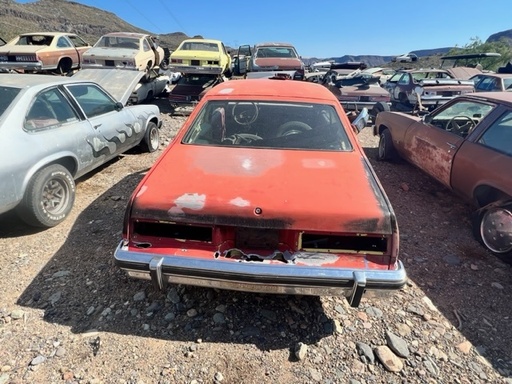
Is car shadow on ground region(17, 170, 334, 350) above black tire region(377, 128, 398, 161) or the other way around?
the other way around

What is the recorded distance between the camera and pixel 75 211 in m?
4.05

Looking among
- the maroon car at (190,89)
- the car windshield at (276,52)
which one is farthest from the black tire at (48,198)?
the car windshield at (276,52)

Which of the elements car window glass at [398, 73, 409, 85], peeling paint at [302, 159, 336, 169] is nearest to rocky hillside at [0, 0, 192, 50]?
car window glass at [398, 73, 409, 85]

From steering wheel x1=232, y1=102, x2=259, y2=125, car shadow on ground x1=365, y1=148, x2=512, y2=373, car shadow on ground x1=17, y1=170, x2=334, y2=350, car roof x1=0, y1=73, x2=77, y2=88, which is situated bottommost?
car shadow on ground x1=365, y1=148, x2=512, y2=373

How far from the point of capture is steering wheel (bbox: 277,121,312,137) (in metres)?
3.09

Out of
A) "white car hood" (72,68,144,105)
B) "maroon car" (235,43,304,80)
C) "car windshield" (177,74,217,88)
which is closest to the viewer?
"white car hood" (72,68,144,105)

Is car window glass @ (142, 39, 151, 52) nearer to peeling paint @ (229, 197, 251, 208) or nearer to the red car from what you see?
the red car

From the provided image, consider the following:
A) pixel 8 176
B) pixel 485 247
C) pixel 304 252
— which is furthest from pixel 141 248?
pixel 485 247

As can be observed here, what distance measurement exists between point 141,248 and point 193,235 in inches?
13.7

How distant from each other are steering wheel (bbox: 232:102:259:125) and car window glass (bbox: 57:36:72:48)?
11.9 metres

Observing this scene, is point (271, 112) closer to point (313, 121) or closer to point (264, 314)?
point (313, 121)

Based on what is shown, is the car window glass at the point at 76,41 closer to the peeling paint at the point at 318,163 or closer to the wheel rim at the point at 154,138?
the wheel rim at the point at 154,138

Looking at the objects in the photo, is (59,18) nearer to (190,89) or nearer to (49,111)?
(190,89)

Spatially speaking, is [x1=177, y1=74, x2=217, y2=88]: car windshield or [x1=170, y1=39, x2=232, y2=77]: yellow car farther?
[x1=177, y1=74, x2=217, y2=88]: car windshield
